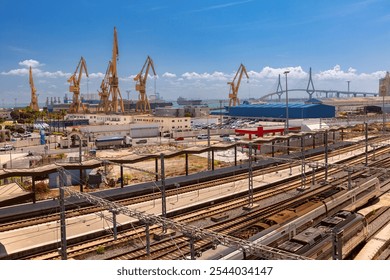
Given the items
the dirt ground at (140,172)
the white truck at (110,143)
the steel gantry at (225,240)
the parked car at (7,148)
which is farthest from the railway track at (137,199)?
the parked car at (7,148)

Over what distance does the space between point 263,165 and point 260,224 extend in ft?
19.5

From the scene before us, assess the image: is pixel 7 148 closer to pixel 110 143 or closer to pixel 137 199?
pixel 110 143

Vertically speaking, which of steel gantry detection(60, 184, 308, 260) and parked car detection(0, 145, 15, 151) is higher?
steel gantry detection(60, 184, 308, 260)

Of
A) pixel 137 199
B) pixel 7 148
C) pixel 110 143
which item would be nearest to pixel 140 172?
pixel 137 199

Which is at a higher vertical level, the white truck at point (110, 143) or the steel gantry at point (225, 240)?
the steel gantry at point (225, 240)

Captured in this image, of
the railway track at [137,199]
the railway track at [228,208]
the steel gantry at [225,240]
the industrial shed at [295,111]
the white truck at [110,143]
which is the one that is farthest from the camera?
the industrial shed at [295,111]

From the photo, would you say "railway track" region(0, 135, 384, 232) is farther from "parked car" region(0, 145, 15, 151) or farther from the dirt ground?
"parked car" region(0, 145, 15, 151)

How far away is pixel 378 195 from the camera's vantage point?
8375 mm

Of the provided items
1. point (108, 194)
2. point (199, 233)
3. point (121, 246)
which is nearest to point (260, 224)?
point (121, 246)

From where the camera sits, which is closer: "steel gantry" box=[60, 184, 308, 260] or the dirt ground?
"steel gantry" box=[60, 184, 308, 260]

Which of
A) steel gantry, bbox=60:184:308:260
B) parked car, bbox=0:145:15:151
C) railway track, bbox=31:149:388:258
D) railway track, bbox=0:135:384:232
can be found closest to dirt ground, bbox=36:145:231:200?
railway track, bbox=0:135:384:232

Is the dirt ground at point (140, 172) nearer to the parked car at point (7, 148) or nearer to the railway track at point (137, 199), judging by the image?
the railway track at point (137, 199)

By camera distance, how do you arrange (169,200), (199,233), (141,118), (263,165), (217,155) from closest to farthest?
(199,233)
(169,200)
(263,165)
(217,155)
(141,118)
